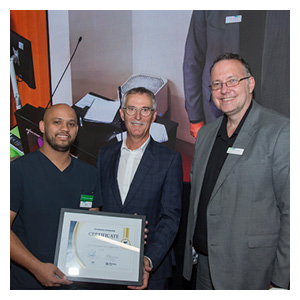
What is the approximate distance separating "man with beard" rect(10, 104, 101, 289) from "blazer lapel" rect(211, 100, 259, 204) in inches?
37.6

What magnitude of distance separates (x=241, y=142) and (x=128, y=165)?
0.86 meters

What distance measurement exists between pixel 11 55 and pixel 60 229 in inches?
78.5

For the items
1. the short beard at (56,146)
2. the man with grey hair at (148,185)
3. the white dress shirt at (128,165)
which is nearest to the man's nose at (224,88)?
the man with grey hair at (148,185)

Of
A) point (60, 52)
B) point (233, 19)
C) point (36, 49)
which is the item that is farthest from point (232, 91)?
point (36, 49)

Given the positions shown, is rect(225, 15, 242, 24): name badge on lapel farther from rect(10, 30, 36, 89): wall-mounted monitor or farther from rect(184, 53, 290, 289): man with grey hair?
rect(10, 30, 36, 89): wall-mounted monitor

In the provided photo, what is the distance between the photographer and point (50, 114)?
240cm

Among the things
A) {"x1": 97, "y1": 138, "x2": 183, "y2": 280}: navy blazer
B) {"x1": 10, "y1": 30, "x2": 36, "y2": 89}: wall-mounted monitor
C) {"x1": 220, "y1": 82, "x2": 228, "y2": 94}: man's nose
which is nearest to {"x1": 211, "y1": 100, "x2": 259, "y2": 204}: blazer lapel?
{"x1": 220, "y1": 82, "x2": 228, "y2": 94}: man's nose

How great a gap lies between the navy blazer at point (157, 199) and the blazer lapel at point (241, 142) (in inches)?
13.5

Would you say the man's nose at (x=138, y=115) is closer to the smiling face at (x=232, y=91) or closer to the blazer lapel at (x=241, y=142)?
the smiling face at (x=232, y=91)

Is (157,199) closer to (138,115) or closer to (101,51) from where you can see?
(138,115)

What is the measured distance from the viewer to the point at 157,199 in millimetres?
2342
